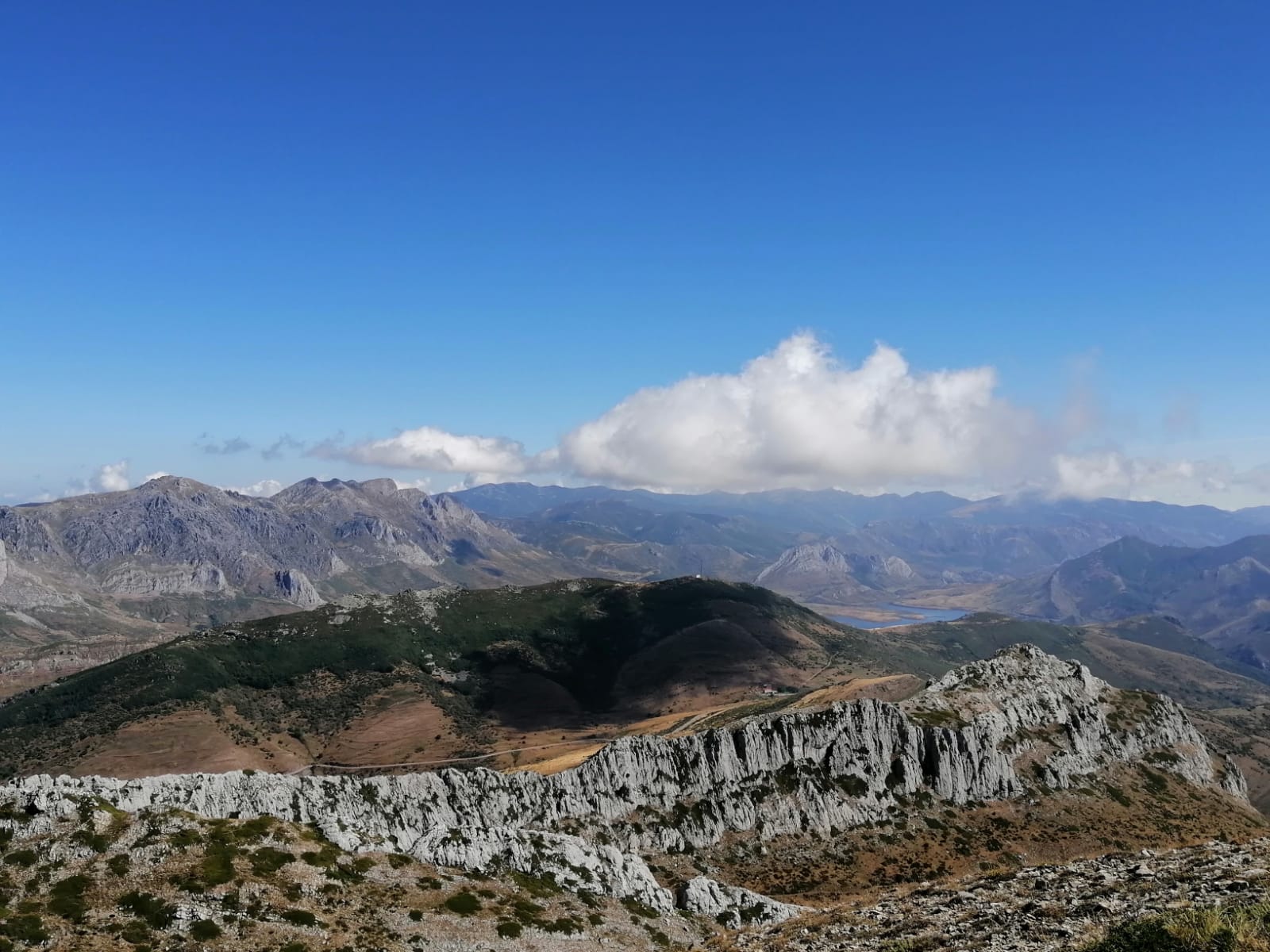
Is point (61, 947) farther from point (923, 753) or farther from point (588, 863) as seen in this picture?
point (923, 753)

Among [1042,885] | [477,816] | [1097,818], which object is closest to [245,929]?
[477,816]

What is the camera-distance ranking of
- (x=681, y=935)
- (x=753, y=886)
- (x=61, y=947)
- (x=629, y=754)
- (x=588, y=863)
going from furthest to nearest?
(x=629, y=754), (x=753, y=886), (x=588, y=863), (x=681, y=935), (x=61, y=947)

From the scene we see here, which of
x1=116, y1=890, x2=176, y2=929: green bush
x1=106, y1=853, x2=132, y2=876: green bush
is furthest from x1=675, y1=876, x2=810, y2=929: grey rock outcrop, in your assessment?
x1=106, y1=853, x2=132, y2=876: green bush

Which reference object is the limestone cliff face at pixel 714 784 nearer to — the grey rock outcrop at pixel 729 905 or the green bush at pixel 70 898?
the grey rock outcrop at pixel 729 905

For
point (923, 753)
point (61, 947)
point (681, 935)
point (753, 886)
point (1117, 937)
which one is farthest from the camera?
point (923, 753)

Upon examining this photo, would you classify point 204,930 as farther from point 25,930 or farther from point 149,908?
point 25,930

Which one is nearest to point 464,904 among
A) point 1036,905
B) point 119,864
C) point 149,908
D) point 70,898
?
point 149,908

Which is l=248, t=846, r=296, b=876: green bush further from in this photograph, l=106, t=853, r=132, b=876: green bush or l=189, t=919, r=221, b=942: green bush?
l=106, t=853, r=132, b=876: green bush
